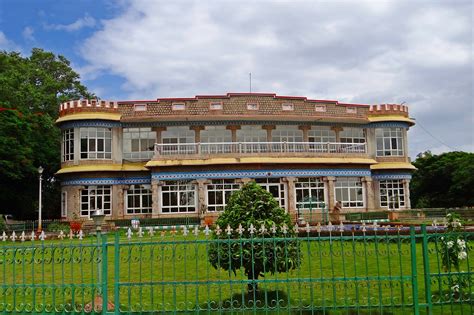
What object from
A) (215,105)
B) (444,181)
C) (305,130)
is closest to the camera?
(215,105)

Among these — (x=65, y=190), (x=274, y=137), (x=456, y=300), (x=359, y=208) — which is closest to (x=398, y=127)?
(x=359, y=208)

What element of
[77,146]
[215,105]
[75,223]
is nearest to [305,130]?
[215,105]

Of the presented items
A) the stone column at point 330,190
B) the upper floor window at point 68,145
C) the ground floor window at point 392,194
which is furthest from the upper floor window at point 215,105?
the ground floor window at point 392,194

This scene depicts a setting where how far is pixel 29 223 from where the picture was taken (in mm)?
27281

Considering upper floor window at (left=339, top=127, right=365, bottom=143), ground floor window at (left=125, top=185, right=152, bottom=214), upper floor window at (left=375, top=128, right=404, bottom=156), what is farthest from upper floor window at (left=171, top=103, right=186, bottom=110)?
upper floor window at (left=375, top=128, right=404, bottom=156)

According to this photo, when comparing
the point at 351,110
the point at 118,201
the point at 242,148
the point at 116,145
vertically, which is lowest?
the point at 118,201

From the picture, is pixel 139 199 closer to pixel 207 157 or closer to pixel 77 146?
pixel 77 146

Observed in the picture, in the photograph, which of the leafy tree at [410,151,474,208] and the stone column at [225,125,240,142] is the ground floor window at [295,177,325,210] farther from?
the leafy tree at [410,151,474,208]

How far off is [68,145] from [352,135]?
19.8m

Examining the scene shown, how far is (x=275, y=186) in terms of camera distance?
31516mm

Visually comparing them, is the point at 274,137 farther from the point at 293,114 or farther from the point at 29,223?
the point at 29,223

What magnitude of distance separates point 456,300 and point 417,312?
1.49 meters

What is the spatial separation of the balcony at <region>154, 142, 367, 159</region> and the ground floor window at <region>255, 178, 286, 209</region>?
5.65 feet

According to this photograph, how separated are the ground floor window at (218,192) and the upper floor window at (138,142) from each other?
209 inches
